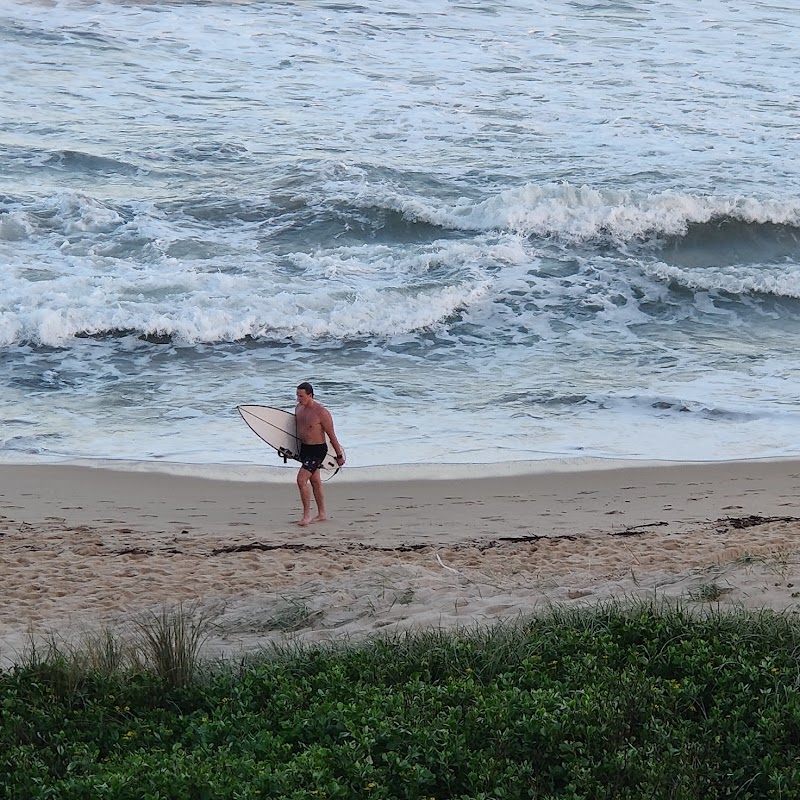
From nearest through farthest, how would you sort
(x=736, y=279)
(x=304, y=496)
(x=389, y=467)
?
(x=304, y=496) → (x=389, y=467) → (x=736, y=279)

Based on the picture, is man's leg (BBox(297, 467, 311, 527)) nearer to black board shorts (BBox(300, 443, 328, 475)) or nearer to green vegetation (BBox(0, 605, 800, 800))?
black board shorts (BBox(300, 443, 328, 475))

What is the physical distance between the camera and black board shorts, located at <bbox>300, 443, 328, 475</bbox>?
964 cm

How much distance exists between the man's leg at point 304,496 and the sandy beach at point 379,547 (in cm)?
16

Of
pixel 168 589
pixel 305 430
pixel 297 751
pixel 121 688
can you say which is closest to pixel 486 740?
pixel 297 751

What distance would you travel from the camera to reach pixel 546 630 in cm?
558

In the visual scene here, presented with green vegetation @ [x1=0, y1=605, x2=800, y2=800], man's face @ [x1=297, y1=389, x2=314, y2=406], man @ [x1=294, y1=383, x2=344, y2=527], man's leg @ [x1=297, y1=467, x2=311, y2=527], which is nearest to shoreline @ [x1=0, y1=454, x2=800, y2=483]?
man @ [x1=294, y1=383, x2=344, y2=527]

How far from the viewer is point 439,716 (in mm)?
4684

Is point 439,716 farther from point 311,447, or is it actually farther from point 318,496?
point 311,447

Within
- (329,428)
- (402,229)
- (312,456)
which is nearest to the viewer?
(312,456)

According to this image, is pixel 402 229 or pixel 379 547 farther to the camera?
pixel 402 229

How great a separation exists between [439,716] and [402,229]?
1523 centimetres

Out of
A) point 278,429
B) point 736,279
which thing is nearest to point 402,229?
point 736,279

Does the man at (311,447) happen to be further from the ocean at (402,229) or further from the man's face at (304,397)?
the ocean at (402,229)

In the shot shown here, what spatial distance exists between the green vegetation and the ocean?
550 centimetres
